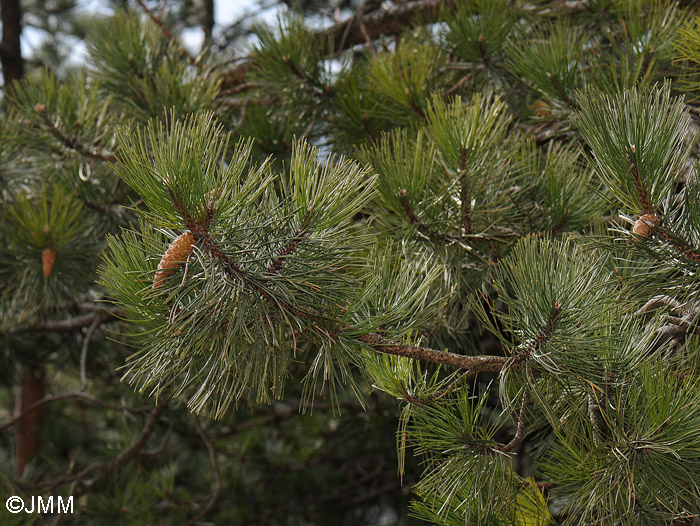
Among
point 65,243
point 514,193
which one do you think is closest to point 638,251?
point 514,193

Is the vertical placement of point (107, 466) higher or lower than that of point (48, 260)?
lower

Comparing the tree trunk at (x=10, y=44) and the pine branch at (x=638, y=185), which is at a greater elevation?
the tree trunk at (x=10, y=44)

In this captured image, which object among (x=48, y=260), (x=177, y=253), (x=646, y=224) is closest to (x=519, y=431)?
(x=646, y=224)

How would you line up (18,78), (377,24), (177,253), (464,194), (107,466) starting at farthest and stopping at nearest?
(18,78) → (377,24) → (107,466) → (464,194) → (177,253)

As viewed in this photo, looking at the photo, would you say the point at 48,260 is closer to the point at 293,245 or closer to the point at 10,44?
the point at 293,245

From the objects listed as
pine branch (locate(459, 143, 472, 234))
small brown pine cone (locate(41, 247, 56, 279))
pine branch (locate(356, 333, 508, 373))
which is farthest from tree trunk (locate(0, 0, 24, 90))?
pine branch (locate(356, 333, 508, 373))

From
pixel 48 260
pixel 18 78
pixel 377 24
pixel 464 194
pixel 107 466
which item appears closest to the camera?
pixel 464 194

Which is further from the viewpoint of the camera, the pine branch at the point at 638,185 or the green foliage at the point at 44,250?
the green foliage at the point at 44,250
